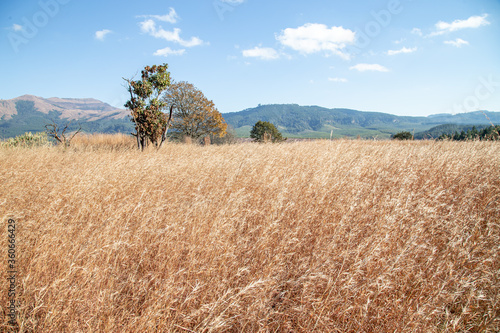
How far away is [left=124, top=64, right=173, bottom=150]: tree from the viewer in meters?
9.97

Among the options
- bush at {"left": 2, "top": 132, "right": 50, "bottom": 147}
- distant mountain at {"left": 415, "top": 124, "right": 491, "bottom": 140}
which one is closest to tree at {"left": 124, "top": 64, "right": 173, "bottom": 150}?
bush at {"left": 2, "top": 132, "right": 50, "bottom": 147}

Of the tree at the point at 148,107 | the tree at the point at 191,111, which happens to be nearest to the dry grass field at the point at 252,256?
the tree at the point at 148,107

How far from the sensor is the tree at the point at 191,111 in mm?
24297

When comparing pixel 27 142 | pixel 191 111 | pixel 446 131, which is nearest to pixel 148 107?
pixel 27 142

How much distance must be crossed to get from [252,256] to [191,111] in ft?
80.1

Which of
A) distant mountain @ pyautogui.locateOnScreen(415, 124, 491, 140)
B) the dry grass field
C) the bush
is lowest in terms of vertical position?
the dry grass field

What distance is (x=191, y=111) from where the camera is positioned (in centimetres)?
2477

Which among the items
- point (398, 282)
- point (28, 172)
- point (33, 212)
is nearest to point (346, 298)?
point (398, 282)

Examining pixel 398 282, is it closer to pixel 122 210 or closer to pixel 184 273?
pixel 184 273

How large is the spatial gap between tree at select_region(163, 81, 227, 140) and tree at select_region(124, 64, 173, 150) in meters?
13.9

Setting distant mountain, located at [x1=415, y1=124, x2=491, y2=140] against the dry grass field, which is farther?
distant mountain, located at [x1=415, y1=124, x2=491, y2=140]

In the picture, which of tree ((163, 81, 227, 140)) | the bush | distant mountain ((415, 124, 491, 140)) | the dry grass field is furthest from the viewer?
tree ((163, 81, 227, 140))

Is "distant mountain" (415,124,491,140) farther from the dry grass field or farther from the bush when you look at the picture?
the bush

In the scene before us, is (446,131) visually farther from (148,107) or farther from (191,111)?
(148,107)
